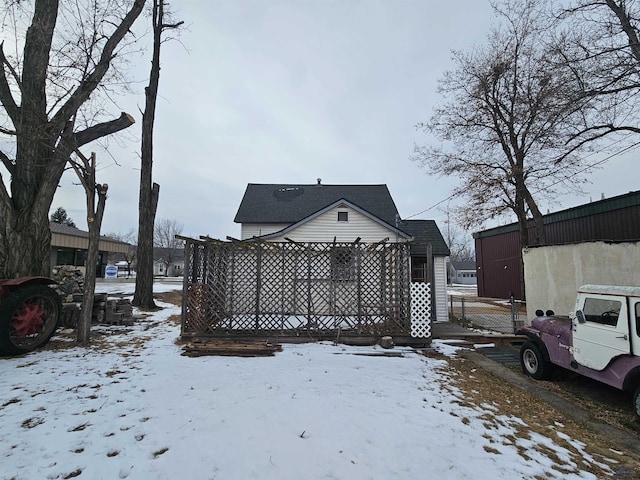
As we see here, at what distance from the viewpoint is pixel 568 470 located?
2.63 m

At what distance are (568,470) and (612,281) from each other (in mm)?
6527

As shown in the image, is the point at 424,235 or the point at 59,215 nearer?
the point at 424,235

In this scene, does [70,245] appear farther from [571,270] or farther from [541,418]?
[571,270]

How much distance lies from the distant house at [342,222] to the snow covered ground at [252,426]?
3.78m

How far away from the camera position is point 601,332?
4195mm

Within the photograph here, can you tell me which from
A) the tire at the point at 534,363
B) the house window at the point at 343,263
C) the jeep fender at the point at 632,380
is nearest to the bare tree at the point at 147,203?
the house window at the point at 343,263

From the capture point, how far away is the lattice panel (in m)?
7.12

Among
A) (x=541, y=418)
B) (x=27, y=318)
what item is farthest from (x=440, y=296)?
(x=27, y=318)

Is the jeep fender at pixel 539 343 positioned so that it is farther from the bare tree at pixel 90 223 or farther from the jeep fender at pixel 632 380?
the bare tree at pixel 90 223

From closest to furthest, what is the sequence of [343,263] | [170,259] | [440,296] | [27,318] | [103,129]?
[27,318]
[103,129]
[343,263]
[440,296]
[170,259]

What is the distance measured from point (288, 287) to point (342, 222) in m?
4.91

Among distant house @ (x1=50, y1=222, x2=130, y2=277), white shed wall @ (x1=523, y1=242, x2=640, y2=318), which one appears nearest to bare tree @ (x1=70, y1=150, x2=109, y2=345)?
white shed wall @ (x1=523, y1=242, x2=640, y2=318)

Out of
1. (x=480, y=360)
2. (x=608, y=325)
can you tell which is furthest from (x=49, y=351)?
(x=608, y=325)

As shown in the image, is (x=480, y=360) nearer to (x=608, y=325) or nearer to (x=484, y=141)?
(x=608, y=325)
